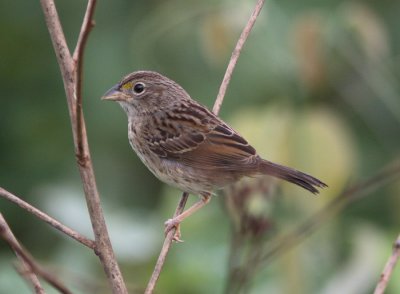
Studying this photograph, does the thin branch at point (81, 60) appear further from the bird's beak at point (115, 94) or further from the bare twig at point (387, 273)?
the bird's beak at point (115, 94)

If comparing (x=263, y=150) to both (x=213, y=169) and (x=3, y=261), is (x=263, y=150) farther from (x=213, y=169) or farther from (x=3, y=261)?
(x=3, y=261)

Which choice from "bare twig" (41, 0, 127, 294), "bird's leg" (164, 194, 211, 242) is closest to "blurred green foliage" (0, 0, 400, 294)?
"bird's leg" (164, 194, 211, 242)

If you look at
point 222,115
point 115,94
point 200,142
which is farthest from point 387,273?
point 222,115

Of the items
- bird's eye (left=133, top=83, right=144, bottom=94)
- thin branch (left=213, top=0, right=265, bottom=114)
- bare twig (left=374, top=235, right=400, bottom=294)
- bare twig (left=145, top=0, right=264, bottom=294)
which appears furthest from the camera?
bird's eye (left=133, top=83, right=144, bottom=94)

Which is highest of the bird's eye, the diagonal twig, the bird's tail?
the bird's eye

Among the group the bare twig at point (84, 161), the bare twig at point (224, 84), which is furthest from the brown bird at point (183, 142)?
the bare twig at point (84, 161)

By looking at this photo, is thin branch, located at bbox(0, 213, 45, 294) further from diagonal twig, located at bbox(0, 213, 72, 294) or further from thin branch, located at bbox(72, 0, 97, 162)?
thin branch, located at bbox(72, 0, 97, 162)

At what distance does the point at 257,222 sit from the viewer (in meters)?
3.06

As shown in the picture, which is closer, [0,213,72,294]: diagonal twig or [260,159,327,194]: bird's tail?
[0,213,72,294]: diagonal twig

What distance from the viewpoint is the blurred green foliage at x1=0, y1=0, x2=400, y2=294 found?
4.78m

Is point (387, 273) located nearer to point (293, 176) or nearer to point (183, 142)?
point (293, 176)

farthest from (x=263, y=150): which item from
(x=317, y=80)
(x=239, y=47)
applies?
(x=239, y=47)

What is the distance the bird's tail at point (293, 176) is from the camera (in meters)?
3.89

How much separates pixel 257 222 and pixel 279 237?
1525mm
